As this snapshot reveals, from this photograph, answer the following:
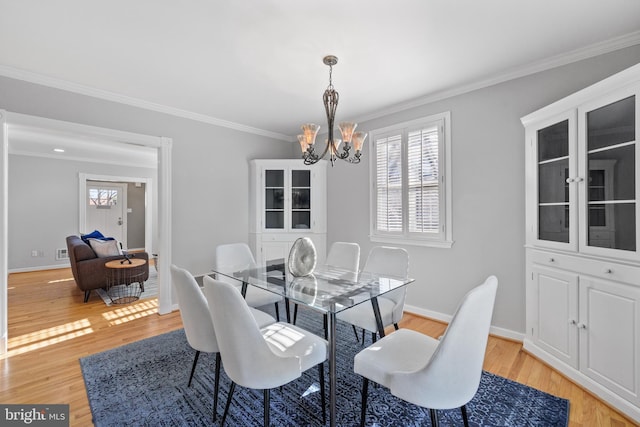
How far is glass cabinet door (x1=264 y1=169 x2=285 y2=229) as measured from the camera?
14.4 ft

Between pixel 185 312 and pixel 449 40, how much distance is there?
2666 mm

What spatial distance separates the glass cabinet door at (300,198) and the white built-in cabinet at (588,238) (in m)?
2.74

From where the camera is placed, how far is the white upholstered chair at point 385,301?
2176 mm

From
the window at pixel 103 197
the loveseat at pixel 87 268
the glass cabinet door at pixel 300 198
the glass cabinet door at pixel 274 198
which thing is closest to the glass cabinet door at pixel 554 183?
the glass cabinet door at pixel 300 198

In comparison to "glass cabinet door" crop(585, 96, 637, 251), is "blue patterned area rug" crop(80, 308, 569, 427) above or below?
below

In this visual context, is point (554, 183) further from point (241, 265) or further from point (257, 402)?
point (241, 265)

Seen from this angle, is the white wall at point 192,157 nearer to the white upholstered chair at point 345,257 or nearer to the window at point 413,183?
the white upholstered chair at point 345,257

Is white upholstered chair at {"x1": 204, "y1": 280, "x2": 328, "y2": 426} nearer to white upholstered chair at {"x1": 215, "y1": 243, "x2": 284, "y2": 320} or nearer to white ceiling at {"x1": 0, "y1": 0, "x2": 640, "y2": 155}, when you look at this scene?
white upholstered chair at {"x1": 215, "y1": 243, "x2": 284, "y2": 320}

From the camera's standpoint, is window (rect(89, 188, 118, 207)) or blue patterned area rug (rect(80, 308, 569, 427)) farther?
window (rect(89, 188, 118, 207))

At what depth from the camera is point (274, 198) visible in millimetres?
4410

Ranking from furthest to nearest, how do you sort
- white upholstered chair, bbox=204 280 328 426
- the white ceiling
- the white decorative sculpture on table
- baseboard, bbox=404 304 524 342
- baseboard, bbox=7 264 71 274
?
baseboard, bbox=7 264 71 274 → baseboard, bbox=404 304 524 342 → the white decorative sculpture on table → the white ceiling → white upholstered chair, bbox=204 280 328 426

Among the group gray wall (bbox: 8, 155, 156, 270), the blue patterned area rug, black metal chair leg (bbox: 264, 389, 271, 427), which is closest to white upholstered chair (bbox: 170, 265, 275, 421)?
the blue patterned area rug

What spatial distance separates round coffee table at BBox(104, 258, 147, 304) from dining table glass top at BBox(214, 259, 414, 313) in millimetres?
2412

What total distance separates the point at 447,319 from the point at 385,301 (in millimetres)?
1269
